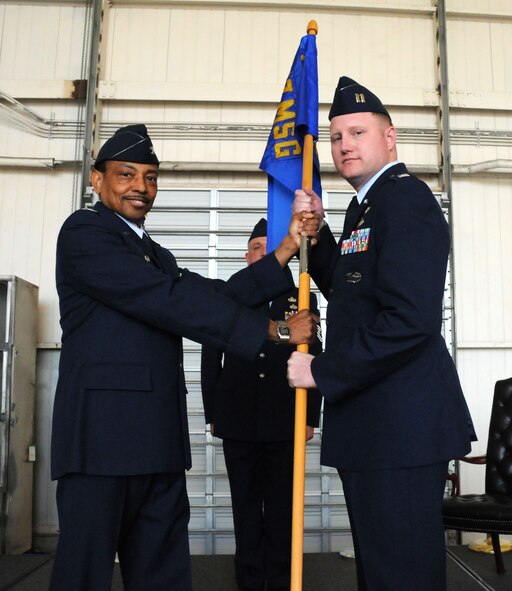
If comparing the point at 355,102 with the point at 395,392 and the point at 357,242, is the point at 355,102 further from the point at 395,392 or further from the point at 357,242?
the point at 395,392

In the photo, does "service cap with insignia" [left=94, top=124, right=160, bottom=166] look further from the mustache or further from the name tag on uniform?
A: the name tag on uniform

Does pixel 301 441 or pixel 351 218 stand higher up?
pixel 351 218

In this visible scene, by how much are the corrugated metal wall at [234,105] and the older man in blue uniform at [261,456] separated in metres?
2.03

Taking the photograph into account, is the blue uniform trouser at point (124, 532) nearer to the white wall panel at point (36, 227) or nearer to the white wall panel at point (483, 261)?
the white wall panel at point (36, 227)

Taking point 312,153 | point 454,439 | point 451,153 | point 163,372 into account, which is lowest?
point 454,439

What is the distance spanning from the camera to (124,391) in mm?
1999

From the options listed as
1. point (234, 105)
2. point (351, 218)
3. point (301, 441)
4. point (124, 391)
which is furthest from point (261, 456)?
point (234, 105)

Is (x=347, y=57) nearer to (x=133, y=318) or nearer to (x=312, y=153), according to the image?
(x=312, y=153)

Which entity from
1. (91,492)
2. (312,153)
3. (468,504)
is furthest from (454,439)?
(468,504)

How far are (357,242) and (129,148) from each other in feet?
2.87

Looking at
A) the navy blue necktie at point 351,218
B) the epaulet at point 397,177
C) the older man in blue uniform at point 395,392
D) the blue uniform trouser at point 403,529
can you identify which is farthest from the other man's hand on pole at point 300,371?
the epaulet at point 397,177

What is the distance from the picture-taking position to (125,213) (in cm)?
224

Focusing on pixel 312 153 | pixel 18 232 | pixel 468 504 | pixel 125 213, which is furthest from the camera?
pixel 18 232

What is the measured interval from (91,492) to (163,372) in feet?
1.34
